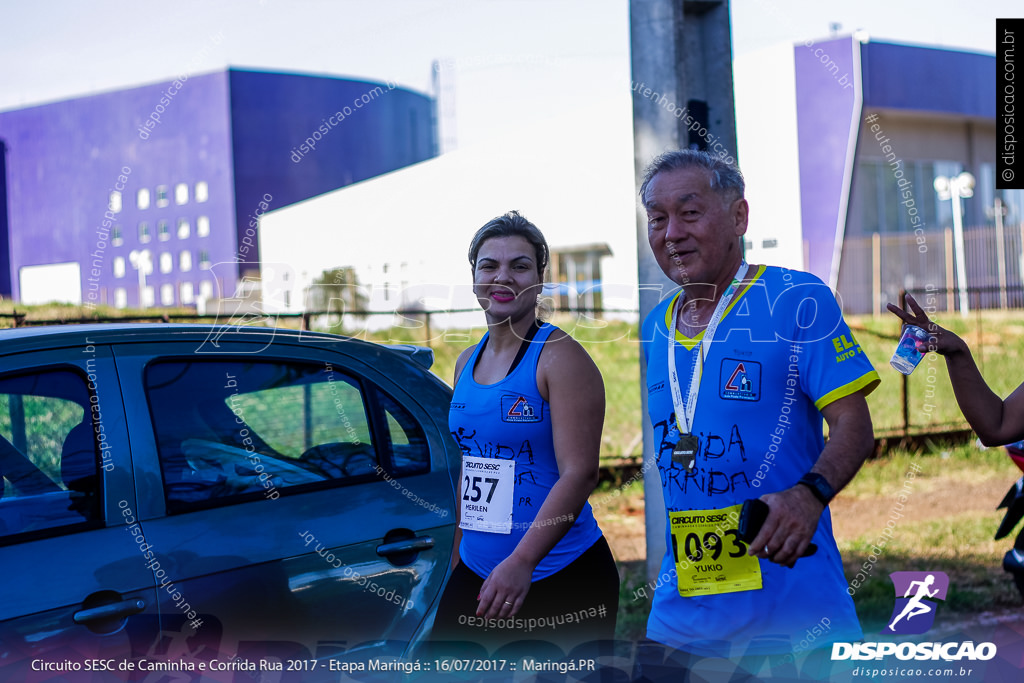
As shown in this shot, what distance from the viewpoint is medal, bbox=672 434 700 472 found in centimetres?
213

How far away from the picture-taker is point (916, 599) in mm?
4332

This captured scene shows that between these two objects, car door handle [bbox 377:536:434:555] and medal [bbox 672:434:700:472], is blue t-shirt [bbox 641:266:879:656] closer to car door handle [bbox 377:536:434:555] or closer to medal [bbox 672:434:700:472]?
medal [bbox 672:434:700:472]

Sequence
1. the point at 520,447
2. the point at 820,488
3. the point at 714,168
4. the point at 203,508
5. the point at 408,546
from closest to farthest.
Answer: the point at 820,488, the point at 714,168, the point at 520,447, the point at 203,508, the point at 408,546

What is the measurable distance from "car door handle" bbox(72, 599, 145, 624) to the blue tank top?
3.09 feet

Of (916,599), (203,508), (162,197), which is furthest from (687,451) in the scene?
(162,197)

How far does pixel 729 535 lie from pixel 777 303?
21.4 inches

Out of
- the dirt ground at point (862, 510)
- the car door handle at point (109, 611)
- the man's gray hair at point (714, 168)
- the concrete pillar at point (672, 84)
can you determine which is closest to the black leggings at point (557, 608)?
the car door handle at point (109, 611)

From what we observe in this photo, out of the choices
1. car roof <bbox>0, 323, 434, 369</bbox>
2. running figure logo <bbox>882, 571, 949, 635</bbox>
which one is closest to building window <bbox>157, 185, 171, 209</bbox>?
running figure logo <bbox>882, 571, 949, 635</bbox>

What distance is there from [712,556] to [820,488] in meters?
0.34

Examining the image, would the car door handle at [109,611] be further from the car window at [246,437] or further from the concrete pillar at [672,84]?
the concrete pillar at [672,84]

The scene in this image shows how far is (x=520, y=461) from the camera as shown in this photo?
8.52 ft

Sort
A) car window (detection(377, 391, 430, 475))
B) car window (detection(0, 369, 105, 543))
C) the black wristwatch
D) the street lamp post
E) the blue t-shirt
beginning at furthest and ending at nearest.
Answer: the street lamp post
car window (detection(377, 391, 430, 475))
car window (detection(0, 369, 105, 543))
the blue t-shirt
the black wristwatch

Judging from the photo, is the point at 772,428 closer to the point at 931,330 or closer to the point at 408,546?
the point at 931,330

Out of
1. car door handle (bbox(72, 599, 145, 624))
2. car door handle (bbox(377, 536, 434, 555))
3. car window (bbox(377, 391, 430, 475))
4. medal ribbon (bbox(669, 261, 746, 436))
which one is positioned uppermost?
medal ribbon (bbox(669, 261, 746, 436))
